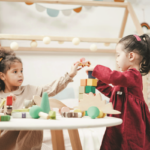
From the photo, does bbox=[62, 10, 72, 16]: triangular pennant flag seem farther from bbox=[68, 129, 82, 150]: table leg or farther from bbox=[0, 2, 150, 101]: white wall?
bbox=[68, 129, 82, 150]: table leg

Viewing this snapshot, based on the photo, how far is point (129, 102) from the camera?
83 cm

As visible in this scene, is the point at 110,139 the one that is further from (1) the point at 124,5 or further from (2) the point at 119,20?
(2) the point at 119,20

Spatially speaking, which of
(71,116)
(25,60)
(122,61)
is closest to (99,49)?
(25,60)

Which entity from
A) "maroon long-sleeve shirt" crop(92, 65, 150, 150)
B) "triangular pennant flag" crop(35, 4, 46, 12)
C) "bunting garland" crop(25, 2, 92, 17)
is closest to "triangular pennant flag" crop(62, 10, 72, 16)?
"bunting garland" crop(25, 2, 92, 17)

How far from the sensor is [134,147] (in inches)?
30.7

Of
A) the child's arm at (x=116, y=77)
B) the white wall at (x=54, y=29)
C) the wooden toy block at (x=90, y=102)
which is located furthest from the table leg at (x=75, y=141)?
the white wall at (x=54, y=29)

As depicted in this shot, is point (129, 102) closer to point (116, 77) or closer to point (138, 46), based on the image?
point (116, 77)

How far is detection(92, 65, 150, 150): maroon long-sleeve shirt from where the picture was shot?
2.57ft

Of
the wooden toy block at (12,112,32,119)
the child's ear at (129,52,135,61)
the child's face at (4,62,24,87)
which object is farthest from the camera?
the child's face at (4,62,24,87)

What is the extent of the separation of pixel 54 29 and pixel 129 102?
130 cm

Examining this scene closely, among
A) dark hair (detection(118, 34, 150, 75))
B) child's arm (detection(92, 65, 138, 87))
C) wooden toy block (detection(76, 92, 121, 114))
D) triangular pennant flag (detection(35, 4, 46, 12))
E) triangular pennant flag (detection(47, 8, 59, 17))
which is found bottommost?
wooden toy block (detection(76, 92, 121, 114))

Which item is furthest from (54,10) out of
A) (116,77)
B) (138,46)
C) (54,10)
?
(116,77)

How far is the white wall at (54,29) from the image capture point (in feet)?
6.05

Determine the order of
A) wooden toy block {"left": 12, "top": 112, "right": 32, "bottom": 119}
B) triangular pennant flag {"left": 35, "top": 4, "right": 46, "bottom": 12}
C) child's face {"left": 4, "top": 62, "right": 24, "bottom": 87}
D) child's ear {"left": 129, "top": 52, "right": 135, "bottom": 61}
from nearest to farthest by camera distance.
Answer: wooden toy block {"left": 12, "top": 112, "right": 32, "bottom": 119} < child's ear {"left": 129, "top": 52, "right": 135, "bottom": 61} < child's face {"left": 4, "top": 62, "right": 24, "bottom": 87} < triangular pennant flag {"left": 35, "top": 4, "right": 46, "bottom": 12}
